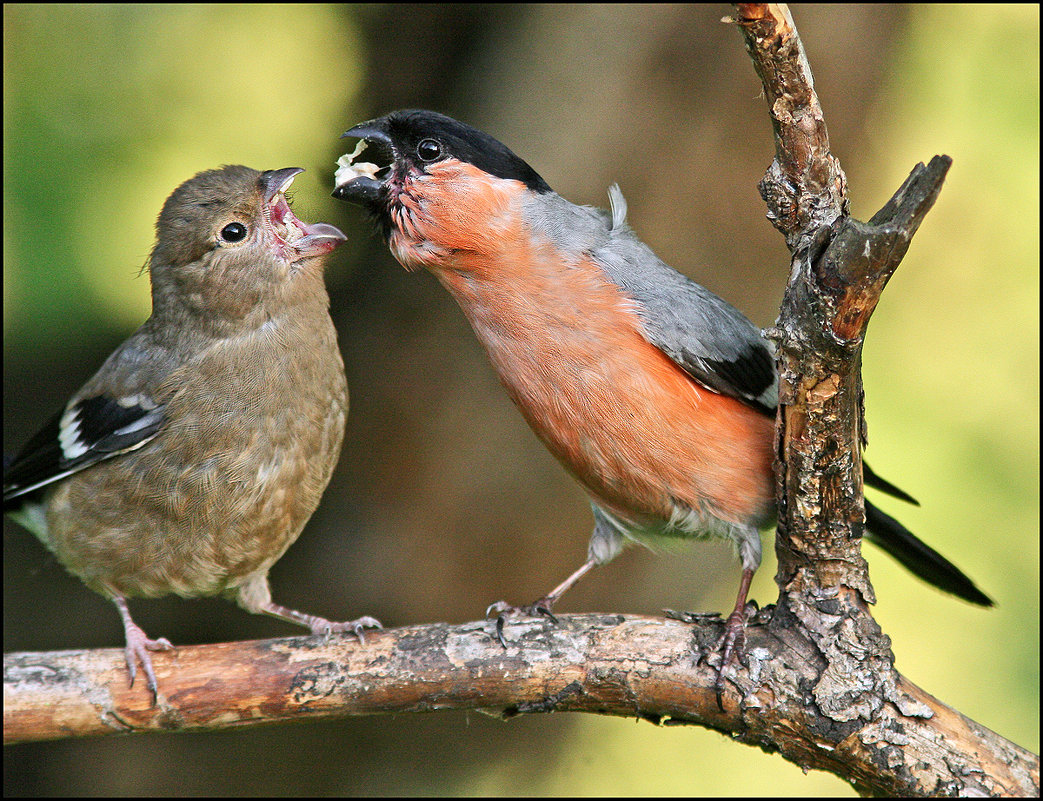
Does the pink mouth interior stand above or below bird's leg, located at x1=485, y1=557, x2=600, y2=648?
above

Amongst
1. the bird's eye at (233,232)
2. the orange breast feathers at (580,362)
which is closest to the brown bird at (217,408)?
the bird's eye at (233,232)

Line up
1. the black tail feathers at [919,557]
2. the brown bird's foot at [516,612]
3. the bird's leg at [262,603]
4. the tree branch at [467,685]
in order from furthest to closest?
the bird's leg at [262,603] → the black tail feathers at [919,557] → the brown bird's foot at [516,612] → the tree branch at [467,685]

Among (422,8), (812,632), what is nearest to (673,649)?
(812,632)

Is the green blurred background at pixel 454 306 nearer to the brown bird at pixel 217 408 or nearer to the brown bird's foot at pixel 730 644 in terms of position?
the brown bird at pixel 217 408

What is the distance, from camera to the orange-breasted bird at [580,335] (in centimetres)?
297

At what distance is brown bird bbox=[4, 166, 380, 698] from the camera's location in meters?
3.24

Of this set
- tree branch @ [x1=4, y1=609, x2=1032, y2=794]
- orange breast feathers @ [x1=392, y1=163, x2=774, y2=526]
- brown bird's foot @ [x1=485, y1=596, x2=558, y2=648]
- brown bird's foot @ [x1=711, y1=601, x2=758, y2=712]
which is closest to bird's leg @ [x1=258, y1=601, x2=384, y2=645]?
tree branch @ [x1=4, y1=609, x2=1032, y2=794]

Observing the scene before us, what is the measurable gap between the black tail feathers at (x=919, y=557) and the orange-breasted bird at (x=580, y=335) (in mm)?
565

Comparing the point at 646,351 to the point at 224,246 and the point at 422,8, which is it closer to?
the point at 224,246

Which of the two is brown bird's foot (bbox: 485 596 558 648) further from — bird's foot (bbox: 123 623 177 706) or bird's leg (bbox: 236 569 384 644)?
bird's foot (bbox: 123 623 177 706)

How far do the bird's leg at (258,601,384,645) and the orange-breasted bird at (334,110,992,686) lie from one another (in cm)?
48

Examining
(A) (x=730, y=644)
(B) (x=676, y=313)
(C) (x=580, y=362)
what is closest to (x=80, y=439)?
(C) (x=580, y=362)

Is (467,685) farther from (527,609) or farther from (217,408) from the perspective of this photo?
(217,408)

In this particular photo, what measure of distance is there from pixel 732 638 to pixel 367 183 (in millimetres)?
1926
